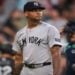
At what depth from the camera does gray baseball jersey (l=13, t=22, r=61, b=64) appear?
16.8 ft

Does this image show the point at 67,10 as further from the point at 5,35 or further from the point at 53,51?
the point at 53,51

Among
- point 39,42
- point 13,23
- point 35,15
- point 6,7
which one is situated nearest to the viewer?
point 39,42

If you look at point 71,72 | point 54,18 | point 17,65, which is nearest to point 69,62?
point 71,72

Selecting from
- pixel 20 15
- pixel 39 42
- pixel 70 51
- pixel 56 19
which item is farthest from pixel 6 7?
pixel 39 42

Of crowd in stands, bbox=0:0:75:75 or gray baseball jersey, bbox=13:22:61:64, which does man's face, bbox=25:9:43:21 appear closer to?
gray baseball jersey, bbox=13:22:61:64

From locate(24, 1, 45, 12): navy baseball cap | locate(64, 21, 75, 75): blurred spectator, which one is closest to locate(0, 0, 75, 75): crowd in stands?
locate(64, 21, 75, 75): blurred spectator

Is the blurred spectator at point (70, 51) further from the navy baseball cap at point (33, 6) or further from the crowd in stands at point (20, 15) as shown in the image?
the crowd in stands at point (20, 15)

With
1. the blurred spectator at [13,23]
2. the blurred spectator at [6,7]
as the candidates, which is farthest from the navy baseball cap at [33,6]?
the blurred spectator at [6,7]

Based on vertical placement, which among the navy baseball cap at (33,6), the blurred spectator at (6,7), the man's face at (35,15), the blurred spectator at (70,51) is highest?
the navy baseball cap at (33,6)

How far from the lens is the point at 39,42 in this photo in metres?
5.18

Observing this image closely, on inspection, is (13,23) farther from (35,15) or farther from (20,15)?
(35,15)

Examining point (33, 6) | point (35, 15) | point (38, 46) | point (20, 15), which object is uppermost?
point (33, 6)

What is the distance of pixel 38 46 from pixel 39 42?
2.0 inches

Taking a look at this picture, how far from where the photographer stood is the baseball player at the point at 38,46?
5.11m
